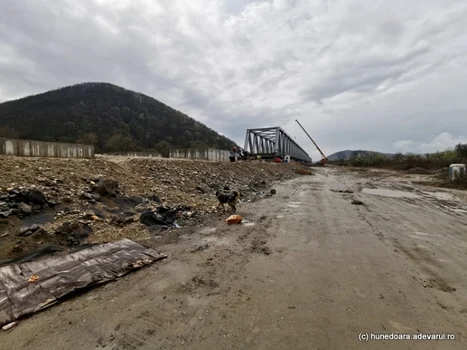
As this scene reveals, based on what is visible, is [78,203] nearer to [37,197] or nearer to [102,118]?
[37,197]

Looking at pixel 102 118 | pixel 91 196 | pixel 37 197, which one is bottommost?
pixel 91 196

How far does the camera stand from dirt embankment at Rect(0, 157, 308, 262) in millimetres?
4223

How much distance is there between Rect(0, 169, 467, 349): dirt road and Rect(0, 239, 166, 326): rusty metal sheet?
0.18 m

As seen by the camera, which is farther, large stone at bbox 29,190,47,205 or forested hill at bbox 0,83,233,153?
forested hill at bbox 0,83,233,153

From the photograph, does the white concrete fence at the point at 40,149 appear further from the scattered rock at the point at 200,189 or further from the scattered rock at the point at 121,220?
the scattered rock at the point at 121,220

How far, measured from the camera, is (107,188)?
255 inches

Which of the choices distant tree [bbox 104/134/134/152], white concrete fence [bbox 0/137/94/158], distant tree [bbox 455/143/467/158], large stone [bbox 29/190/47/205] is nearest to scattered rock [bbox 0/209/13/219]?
large stone [bbox 29/190/47/205]

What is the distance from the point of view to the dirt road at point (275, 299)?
7.12ft

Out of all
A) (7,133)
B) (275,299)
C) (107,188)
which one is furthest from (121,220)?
(7,133)

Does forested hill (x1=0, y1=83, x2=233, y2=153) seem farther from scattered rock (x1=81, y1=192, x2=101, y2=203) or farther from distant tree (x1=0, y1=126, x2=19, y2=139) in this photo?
scattered rock (x1=81, y1=192, x2=101, y2=203)

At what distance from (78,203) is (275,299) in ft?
16.7

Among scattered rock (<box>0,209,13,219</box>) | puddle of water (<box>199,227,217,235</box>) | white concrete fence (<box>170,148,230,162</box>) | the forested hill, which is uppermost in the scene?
the forested hill

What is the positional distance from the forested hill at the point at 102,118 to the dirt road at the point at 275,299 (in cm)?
5338

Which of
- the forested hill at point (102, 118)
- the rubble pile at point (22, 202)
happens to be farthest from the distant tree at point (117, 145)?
the rubble pile at point (22, 202)
